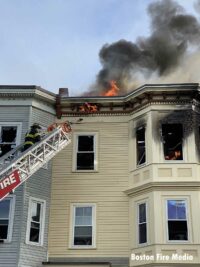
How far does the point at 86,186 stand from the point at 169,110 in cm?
455

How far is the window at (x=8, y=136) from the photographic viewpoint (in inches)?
698

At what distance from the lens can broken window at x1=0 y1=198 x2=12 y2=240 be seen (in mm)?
16062

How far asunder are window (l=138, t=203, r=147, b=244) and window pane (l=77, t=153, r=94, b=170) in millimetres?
2742

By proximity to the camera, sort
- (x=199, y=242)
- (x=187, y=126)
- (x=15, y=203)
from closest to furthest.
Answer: (x=199, y=242)
(x=15, y=203)
(x=187, y=126)

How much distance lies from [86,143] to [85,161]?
2.68ft

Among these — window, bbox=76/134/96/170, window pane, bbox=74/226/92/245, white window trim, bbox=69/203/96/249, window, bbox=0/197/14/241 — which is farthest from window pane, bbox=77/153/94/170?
window, bbox=0/197/14/241

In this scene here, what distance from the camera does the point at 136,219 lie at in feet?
54.9

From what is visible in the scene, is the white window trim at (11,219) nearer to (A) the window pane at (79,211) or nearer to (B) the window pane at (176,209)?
(A) the window pane at (79,211)

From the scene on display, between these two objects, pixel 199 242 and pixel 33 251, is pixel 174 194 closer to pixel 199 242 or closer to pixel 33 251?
pixel 199 242

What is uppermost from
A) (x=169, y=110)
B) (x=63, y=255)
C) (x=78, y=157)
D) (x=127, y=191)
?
(x=169, y=110)

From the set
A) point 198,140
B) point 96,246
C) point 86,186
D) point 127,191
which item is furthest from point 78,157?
point 198,140

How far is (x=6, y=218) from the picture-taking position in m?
16.4

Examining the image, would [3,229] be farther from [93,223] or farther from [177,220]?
[177,220]

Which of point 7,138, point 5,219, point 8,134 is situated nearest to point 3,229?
point 5,219
